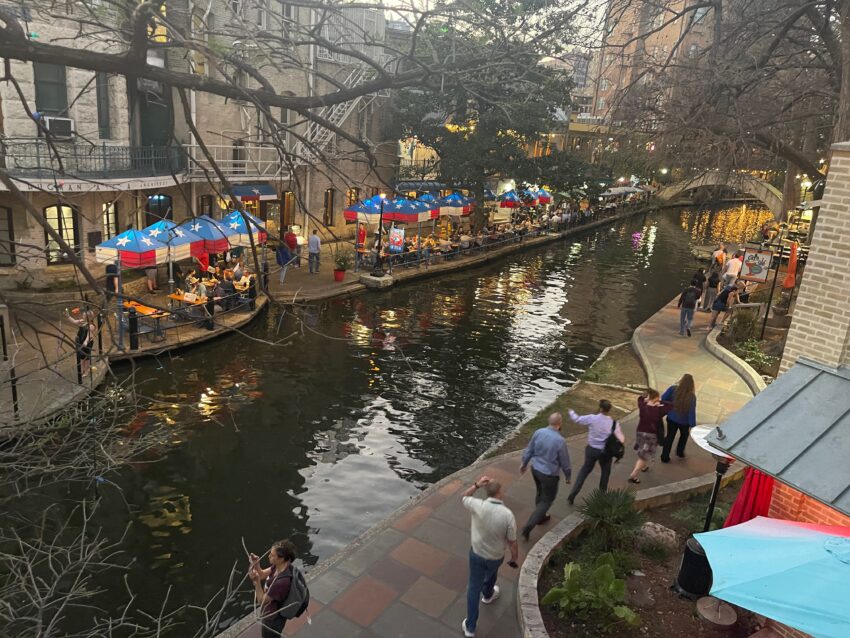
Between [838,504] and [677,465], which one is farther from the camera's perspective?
[677,465]

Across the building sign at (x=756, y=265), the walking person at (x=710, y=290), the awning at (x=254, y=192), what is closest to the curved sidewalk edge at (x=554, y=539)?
the building sign at (x=756, y=265)

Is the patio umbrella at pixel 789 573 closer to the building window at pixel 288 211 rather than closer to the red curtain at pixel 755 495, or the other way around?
the red curtain at pixel 755 495

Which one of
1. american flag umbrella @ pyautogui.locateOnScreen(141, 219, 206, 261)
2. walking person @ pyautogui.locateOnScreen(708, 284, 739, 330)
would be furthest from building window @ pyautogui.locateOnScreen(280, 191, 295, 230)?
walking person @ pyautogui.locateOnScreen(708, 284, 739, 330)

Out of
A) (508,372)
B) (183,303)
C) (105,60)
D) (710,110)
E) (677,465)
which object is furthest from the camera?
(183,303)

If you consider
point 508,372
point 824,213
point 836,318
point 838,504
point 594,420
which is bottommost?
point 508,372

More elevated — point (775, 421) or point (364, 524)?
point (775, 421)

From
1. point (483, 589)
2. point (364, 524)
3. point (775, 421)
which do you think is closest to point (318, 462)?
point (364, 524)

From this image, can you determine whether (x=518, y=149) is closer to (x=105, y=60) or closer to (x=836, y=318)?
(x=836, y=318)

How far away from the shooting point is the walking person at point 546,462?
784 cm

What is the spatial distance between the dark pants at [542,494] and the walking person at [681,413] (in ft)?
10.6

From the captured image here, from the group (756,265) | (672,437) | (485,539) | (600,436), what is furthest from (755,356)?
(485,539)

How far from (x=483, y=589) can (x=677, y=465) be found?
5.11m

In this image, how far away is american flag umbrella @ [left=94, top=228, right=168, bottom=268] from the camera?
14.7 metres

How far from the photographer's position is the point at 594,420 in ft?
28.5
